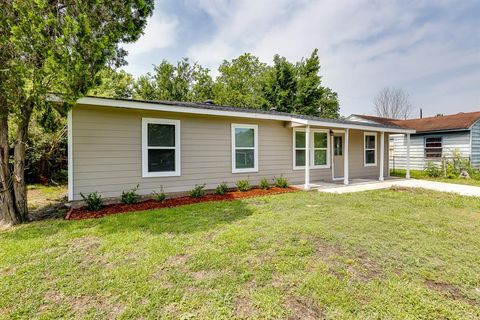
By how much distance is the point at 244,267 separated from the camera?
287cm

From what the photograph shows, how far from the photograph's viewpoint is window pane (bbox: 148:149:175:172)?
21.4ft

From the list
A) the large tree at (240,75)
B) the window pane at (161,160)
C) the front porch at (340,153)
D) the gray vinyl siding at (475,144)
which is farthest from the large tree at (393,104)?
the window pane at (161,160)

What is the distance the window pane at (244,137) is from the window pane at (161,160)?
218cm

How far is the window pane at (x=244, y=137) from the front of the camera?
312 inches

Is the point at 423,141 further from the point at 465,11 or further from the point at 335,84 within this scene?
the point at 335,84

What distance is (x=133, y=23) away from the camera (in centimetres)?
493

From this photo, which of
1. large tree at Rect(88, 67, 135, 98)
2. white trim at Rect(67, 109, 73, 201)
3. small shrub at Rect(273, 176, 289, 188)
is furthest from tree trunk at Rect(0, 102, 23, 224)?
small shrub at Rect(273, 176, 289, 188)

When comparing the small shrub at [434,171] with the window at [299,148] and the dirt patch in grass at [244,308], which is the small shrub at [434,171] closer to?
the window at [299,148]

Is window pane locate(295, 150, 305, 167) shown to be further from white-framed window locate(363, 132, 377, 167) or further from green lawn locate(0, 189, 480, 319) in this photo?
green lawn locate(0, 189, 480, 319)

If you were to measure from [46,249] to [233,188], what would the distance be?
504cm

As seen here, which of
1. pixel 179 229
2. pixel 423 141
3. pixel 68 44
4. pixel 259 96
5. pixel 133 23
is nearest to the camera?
pixel 68 44

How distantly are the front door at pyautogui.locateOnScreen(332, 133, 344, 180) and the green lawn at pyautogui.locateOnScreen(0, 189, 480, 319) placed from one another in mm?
5374

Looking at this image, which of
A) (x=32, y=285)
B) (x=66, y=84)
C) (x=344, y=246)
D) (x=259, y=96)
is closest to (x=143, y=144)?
(x=66, y=84)

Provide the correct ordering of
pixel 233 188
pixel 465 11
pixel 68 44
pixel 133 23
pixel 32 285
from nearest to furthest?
pixel 32 285 < pixel 68 44 < pixel 133 23 < pixel 233 188 < pixel 465 11
